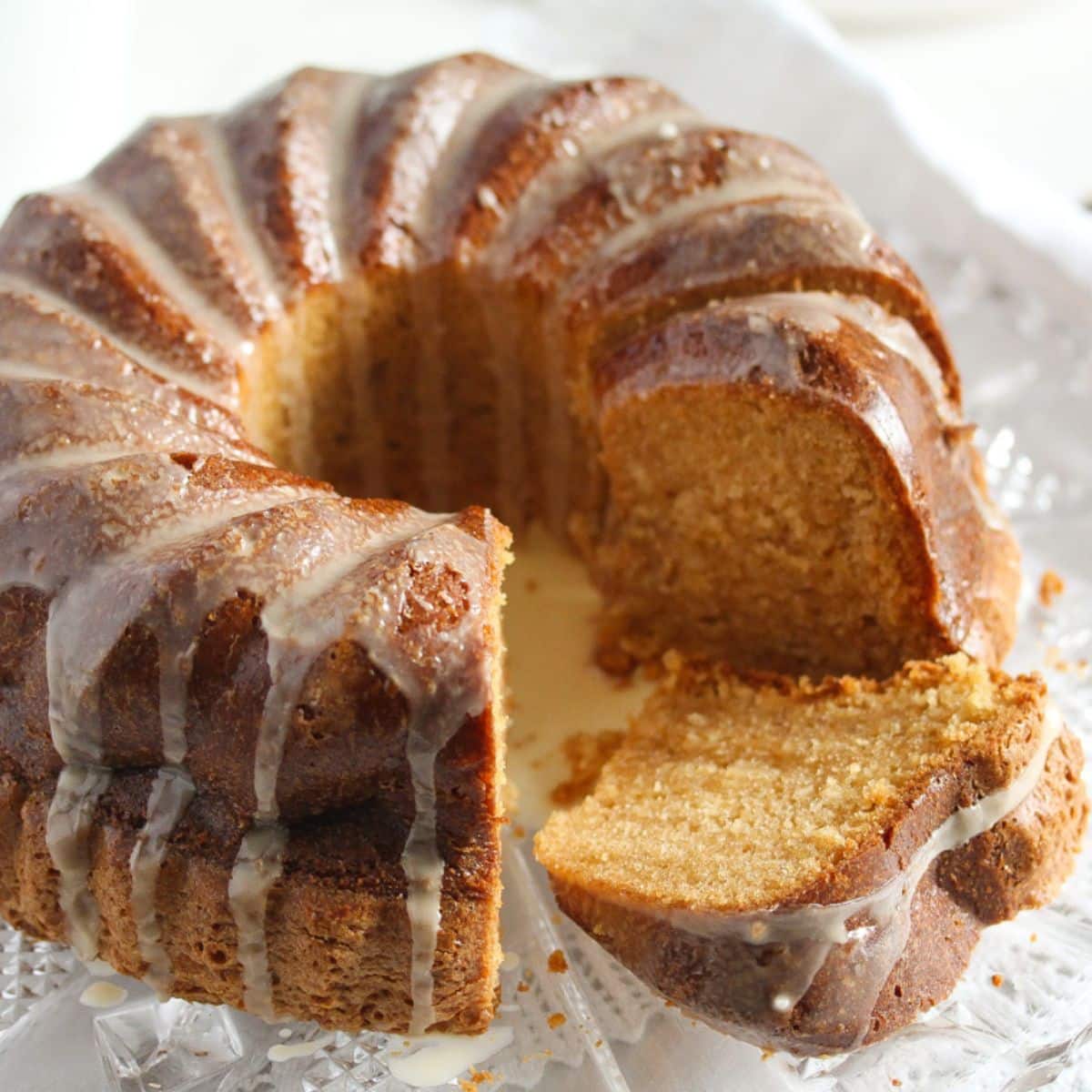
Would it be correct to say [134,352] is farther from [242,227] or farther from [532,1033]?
[532,1033]

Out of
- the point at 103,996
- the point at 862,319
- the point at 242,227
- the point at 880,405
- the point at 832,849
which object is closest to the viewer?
the point at 832,849

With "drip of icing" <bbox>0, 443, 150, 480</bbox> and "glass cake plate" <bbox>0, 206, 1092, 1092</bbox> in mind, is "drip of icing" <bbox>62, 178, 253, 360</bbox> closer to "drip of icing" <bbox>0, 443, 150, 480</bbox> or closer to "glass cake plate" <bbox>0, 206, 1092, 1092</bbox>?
"drip of icing" <bbox>0, 443, 150, 480</bbox>

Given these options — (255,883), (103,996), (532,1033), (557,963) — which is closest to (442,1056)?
(532,1033)

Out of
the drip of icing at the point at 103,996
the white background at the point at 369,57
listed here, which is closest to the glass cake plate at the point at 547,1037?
the drip of icing at the point at 103,996

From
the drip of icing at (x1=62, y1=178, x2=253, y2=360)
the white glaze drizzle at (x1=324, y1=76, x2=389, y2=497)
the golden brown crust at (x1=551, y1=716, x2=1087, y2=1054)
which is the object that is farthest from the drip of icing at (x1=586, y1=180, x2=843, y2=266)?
the golden brown crust at (x1=551, y1=716, x2=1087, y2=1054)

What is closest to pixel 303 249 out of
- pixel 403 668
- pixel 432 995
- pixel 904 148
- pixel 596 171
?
pixel 596 171

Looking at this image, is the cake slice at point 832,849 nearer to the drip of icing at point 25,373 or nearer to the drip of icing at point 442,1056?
the drip of icing at point 442,1056

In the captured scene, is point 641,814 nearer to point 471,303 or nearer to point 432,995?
point 432,995
